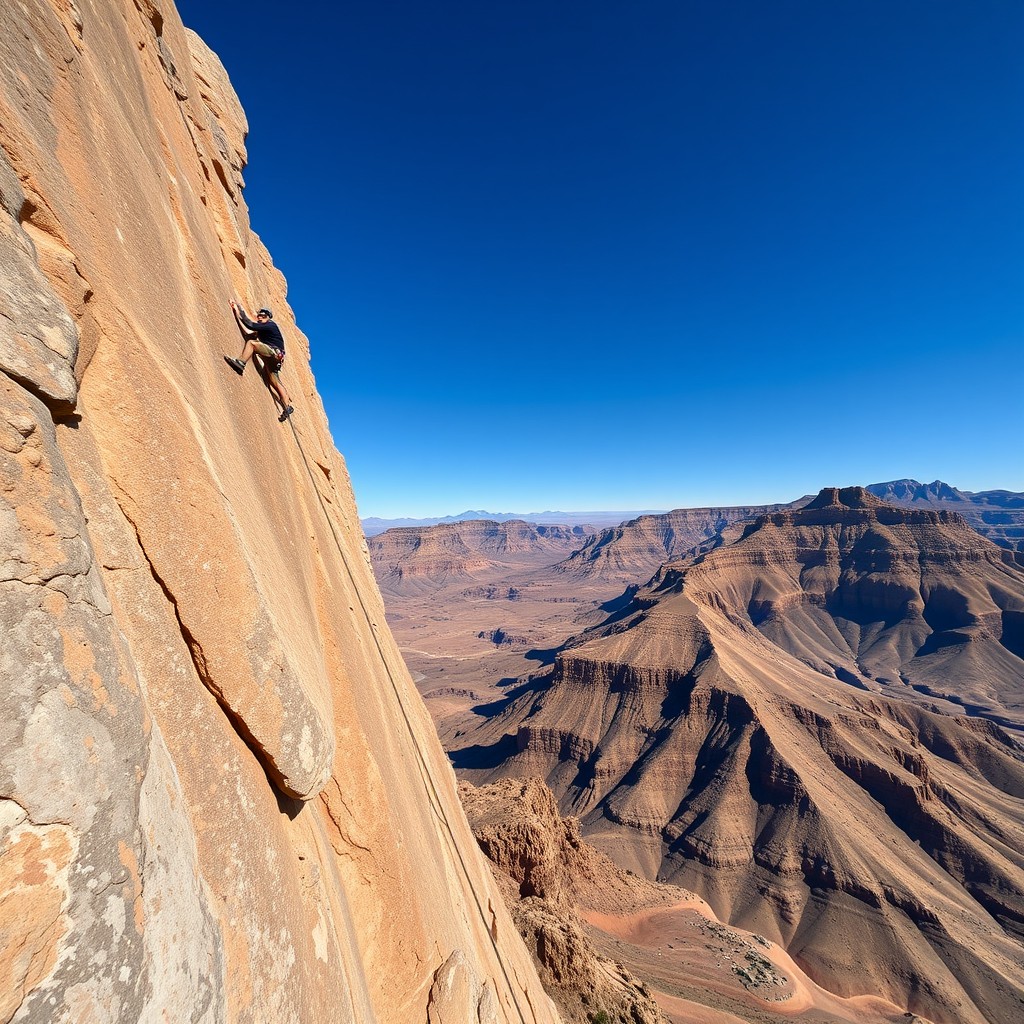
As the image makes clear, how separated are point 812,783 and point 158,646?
81.9 m

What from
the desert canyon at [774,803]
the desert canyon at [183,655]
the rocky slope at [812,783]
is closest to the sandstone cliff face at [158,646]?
the desert canyon at [183,655]

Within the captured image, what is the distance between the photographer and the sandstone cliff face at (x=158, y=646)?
9.67ft

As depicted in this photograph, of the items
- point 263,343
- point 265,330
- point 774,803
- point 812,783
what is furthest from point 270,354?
point 812,783

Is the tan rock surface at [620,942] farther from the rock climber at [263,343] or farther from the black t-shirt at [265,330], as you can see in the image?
the black t-shirt at [265,330]

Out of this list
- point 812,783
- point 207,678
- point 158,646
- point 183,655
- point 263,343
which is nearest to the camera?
point 158,646

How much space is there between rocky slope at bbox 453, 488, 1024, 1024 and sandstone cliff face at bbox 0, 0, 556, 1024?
205 ft

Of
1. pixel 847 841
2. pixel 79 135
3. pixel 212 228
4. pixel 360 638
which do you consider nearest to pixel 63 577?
pixel 79 135

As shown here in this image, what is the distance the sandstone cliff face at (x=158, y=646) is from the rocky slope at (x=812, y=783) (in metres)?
62.4

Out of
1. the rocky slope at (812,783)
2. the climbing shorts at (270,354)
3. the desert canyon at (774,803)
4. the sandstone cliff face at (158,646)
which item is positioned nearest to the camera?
the sandstone cliff face at (158,646)

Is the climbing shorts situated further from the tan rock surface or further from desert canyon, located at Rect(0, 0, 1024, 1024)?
the tan rock surface

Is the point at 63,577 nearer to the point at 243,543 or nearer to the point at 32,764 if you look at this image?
the point at 32,764

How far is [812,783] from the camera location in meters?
64.1

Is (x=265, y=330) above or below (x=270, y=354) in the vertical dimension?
above

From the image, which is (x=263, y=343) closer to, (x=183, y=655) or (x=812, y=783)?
(x=183, y=655)
